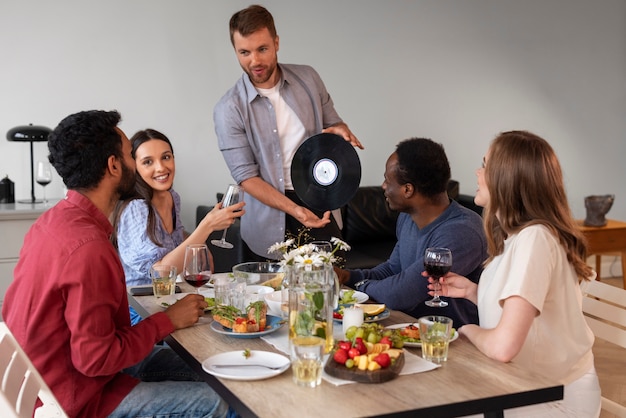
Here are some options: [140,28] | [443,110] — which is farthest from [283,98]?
[443,110]

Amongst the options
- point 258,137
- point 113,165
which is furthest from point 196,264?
point 258,137

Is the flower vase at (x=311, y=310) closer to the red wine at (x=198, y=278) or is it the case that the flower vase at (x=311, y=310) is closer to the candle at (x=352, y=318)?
the candle at (x=352, y=318)

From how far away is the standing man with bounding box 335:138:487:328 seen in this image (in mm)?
2637

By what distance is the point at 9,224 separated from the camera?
4301mm

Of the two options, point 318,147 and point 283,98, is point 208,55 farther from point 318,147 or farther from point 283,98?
point 318,147

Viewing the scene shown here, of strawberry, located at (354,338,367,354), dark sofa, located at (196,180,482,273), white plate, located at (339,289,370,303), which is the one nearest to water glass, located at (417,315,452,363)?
strawberry, located at (354,338,367,354)

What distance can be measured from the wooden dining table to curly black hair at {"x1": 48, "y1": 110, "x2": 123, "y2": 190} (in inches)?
22.4

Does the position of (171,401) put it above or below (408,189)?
below

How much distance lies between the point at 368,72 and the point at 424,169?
9.90 feet

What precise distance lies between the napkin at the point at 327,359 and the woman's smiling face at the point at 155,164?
43.5 inches

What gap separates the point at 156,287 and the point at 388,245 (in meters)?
2.97

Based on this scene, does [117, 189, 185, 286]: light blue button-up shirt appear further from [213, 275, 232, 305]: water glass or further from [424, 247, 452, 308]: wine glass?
[424, 247, 452, 308]: wine glass

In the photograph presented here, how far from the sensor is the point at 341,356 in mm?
1840

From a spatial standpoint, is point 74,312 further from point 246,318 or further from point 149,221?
point 149,221
